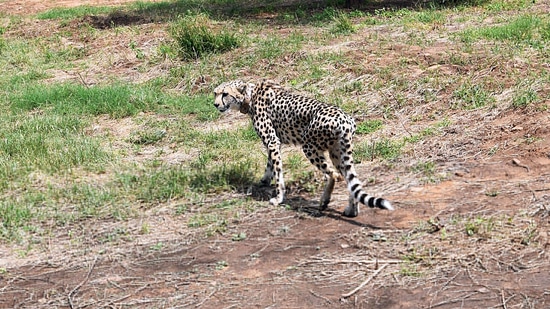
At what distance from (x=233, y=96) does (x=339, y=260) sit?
2.57 m

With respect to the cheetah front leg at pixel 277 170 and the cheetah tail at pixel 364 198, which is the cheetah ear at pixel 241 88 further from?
the cheetah tail at pixel 364 198

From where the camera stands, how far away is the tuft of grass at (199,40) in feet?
42.3

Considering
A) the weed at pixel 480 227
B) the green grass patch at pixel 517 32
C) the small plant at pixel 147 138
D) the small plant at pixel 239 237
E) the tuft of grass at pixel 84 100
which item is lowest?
the small plant at pixel 147 138

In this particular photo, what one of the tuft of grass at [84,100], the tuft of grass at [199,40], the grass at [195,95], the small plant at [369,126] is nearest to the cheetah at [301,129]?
the grass at [195,95]

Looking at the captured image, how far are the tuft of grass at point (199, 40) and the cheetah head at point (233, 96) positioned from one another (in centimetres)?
504

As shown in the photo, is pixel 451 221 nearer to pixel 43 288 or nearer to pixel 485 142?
pixel 485 142

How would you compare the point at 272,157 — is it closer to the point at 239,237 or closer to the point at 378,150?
the point at 239,237

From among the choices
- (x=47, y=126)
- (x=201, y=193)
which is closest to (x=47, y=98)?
(x=47, y=126)

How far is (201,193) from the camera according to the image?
7.59 meters

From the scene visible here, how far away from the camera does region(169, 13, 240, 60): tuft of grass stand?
12891 millimetres

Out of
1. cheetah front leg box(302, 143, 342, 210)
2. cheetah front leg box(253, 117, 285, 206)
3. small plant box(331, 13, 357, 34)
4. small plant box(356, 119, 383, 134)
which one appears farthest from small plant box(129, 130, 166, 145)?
small plant box(331, 13, 357, 34)

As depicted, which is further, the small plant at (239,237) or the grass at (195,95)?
the grass at (195,95)

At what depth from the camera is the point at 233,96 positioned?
25.7 feet

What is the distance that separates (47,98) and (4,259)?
5.50 meters
